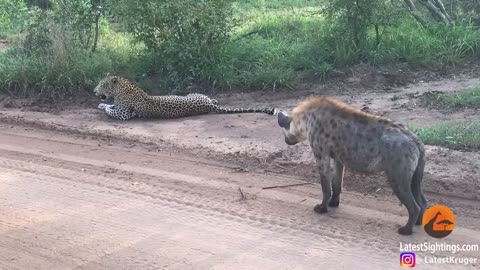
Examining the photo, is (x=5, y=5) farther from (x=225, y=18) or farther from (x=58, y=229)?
(x=58, y=229)

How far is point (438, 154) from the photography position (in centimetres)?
679

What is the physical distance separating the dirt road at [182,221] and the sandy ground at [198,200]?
11mm

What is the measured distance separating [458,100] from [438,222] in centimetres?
390

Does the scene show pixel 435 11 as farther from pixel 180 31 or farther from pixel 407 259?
pixel 407 259

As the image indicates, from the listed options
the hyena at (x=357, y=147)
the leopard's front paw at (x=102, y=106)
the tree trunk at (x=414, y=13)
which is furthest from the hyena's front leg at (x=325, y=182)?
the tree trunk at (x=414, y=13)

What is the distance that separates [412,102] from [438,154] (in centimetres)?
243

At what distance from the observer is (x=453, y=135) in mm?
7211

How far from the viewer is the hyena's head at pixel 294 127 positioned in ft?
19.9

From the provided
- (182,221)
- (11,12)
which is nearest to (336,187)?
(182,221)

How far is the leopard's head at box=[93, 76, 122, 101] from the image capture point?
9.76 m

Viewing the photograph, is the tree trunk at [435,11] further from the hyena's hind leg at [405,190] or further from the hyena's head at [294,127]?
the hyena's hind leg at [405,190]

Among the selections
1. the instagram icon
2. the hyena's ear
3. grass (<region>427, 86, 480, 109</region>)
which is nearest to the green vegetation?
grass (<region>427, 86, 480, 109</region>)

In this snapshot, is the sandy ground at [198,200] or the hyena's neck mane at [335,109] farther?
the hyena's neck mane at [335,109]

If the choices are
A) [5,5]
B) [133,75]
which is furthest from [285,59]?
[5,5]
